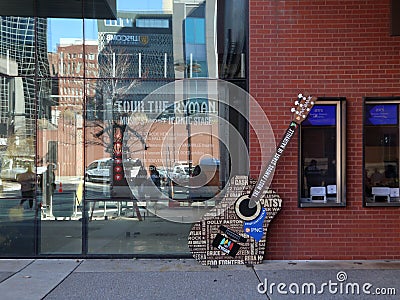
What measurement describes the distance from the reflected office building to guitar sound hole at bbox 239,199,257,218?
2.37 feet

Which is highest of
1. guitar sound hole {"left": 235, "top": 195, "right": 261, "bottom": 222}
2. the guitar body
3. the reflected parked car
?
the reflected parked car

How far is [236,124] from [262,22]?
5.69 ft

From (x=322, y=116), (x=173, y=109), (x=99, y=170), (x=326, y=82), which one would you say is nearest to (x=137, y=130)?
(x=173, y=109)

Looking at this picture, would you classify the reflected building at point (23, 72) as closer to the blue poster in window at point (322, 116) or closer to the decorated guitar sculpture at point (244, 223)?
the decorated guitar sculpture at point (244, 223)

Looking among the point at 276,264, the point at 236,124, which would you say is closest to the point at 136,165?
the point at 236,124

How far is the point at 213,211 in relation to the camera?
812 cm

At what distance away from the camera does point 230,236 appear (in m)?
7.95

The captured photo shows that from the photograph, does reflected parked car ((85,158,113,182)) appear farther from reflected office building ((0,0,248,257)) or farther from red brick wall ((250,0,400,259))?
red brick wall ((250,0,400,259))

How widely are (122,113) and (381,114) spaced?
4.41 m

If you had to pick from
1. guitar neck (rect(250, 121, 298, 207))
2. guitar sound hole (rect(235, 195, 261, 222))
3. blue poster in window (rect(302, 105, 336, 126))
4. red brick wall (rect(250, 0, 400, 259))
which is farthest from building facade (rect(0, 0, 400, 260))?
guitar sound hole (rect(235, 195, 261, 222))

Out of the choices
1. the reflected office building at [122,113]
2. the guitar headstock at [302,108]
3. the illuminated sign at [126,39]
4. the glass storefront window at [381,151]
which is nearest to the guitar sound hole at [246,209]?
the reflected office building at [122,113]

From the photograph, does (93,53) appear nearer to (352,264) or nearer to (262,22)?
(262,22)

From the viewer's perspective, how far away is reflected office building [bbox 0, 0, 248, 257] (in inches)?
341

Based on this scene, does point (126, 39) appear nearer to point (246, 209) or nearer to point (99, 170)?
point (99, 170)
